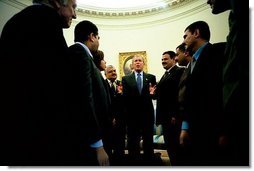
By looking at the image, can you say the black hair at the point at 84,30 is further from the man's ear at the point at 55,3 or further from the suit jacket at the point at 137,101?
the suit jacket at the point at 137,101

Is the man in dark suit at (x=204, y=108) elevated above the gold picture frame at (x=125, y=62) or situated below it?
below

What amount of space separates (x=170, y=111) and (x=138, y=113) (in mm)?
704

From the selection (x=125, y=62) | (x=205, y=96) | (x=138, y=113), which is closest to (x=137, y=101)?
(x=138, y=113)

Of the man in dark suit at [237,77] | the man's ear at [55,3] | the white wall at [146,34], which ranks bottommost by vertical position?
the man in dark suit at [237,77]

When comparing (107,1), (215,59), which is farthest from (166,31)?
(215,59)

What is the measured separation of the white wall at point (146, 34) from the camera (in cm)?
630

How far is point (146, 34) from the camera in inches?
267

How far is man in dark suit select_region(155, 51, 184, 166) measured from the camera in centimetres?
266

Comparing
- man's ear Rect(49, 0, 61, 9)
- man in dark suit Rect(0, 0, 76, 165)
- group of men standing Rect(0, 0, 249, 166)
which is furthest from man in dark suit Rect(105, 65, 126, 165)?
man in dark suit Rect(0, 0, 76, 165)

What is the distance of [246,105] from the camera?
1116 millimetres

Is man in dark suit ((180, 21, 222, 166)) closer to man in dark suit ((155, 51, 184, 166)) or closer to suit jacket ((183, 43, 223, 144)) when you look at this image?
suit jacket ((183, 43, 223, 144))

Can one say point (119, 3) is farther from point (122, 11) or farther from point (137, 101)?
point (137, 101)

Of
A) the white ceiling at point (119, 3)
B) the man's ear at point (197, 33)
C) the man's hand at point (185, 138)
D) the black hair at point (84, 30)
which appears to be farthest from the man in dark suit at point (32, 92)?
the white ceiling at point (119, 3)

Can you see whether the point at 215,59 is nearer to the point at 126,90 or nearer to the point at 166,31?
the point at 126,90
